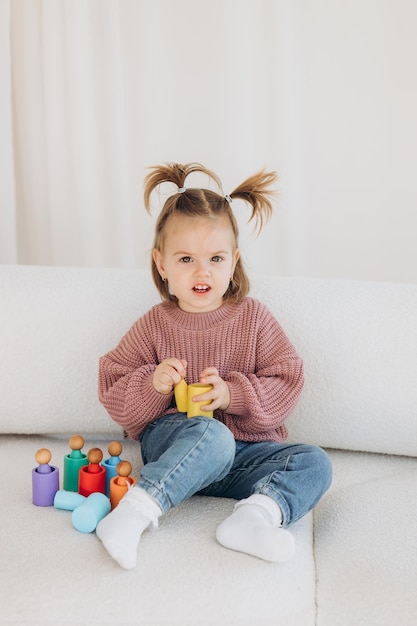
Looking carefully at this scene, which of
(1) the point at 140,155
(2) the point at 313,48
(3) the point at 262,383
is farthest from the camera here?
(1) the point at 140,155

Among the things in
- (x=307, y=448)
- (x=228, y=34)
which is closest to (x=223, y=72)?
(x=228, y=34)

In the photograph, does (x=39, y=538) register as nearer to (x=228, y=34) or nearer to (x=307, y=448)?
(x=307, y=448)

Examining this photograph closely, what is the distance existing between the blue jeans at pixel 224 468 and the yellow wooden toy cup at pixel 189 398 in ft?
0.06

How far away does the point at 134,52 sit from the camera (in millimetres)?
2031

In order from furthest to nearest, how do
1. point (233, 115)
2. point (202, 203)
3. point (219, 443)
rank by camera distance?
point (233, 115) < point (202, 203) < point (219, 443)

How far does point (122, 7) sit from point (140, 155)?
0.38m

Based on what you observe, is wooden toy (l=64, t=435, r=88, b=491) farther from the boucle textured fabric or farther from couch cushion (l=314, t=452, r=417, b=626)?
couch cushion (l=314, t=452, r=417, b=626)

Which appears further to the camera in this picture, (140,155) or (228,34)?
(140,155)

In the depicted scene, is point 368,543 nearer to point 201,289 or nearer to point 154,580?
point 154,580

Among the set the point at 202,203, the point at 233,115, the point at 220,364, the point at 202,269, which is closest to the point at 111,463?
the point at 220,364

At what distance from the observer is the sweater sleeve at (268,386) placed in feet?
4.57

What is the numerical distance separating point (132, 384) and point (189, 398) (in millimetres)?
146

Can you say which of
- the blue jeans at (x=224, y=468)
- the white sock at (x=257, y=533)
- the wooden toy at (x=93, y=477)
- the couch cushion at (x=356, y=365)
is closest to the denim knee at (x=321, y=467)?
the blue jeans at (x=224, y=468)

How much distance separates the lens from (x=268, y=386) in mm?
1426
